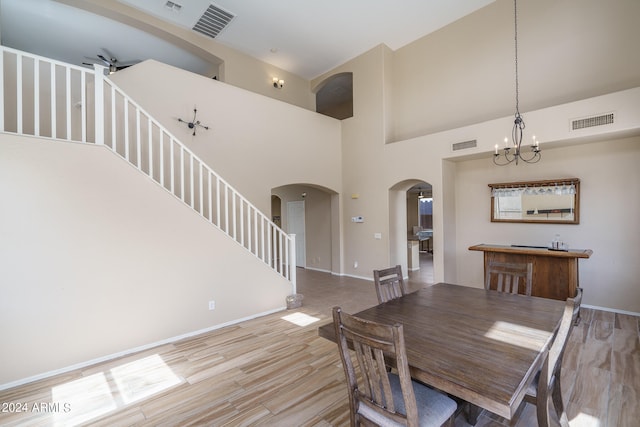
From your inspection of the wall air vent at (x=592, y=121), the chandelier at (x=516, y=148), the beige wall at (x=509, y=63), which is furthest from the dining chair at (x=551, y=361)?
the beige wall at (x=509, y=63)

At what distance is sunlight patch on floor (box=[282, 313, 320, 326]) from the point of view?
4.12m

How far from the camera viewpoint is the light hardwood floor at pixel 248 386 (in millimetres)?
2232

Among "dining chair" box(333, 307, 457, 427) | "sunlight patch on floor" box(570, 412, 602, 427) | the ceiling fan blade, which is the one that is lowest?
"sunlight patch on floor" box(570, 412, 602, 427)

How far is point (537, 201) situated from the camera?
496 centimetres

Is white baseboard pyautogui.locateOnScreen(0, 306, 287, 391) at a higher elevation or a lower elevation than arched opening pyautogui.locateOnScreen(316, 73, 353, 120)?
lower

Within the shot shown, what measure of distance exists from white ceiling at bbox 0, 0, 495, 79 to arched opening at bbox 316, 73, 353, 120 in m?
0.97

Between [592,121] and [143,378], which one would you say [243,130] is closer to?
[143,378]

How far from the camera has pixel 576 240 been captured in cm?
465

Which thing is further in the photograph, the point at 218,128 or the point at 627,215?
the point at 218,128

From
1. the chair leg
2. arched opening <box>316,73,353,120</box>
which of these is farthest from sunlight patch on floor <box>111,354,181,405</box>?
arched opening <box>316,73,353,120</box>

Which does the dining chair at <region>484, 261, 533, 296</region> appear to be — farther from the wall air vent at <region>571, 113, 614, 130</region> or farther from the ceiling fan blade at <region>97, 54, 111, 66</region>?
the ceiling fan blade at <region>97, 54, 111, 66</region>

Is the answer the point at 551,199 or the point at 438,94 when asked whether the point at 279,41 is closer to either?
the point at 438,94

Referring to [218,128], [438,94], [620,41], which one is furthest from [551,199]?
[218,128]

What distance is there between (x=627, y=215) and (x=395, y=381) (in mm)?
4845
